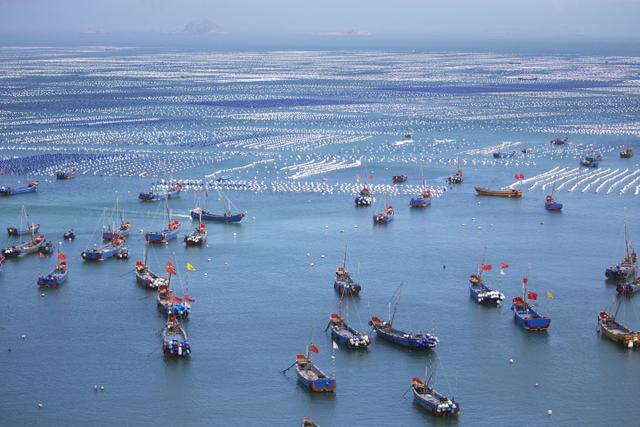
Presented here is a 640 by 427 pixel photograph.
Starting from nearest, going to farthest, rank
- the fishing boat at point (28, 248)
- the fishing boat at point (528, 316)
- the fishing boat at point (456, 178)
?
the fishing boat at point (528, 316) → the fishing boat at point (28, 248) → the fishing boat at point (456, 178)

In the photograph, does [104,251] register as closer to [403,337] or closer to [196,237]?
[196,237]

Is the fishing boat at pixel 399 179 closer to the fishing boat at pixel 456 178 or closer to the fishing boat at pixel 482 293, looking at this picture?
the fishing boat at pixel 456 178

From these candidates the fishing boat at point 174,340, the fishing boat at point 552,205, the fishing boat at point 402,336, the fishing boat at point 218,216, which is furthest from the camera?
the fishing boat at point 552,205

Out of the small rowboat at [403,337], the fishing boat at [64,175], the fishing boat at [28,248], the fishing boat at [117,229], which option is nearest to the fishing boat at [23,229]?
the fishing boat at [28,248]

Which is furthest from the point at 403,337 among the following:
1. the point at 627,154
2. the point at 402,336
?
the point at 627,154

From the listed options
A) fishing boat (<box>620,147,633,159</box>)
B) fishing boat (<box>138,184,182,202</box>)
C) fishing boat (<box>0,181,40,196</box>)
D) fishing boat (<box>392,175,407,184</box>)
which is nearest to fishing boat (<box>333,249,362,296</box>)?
fishing boat (<box>138,184,182,202</box>)

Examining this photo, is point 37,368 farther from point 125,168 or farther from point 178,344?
point 125,168
